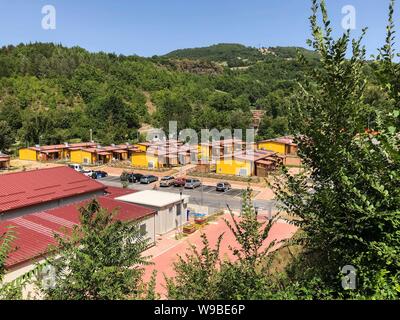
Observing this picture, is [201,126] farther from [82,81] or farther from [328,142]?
[328,142]

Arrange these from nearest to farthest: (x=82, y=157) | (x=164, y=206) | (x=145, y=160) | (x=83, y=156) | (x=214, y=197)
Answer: (x=164, y=206) → (x=214, y=197) → (x=145, y=160) → (x=83, y=156) → (x=82, y=157)

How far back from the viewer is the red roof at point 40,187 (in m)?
21.2

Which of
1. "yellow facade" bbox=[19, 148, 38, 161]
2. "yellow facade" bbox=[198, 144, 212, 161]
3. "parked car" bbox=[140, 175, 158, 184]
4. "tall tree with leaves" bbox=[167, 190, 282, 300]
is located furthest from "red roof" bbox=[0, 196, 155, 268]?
"yellow facade" bbox=[19, 148, 38, 161]

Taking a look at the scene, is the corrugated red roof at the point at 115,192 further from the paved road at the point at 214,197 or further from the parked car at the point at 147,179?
the parked car at the point at 147,179

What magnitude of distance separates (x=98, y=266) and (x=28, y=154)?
169ft

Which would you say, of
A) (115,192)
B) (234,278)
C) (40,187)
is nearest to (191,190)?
(115,192)

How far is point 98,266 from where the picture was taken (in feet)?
27.3

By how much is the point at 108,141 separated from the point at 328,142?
58.4 meters

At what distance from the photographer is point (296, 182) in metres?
8.05

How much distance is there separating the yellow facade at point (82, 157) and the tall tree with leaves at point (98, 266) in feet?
139

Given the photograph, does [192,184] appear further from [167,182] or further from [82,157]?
[82,157]

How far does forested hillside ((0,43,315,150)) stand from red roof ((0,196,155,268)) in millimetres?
22889

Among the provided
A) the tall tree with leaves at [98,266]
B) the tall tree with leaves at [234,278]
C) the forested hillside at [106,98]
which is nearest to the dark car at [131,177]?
the forested hillside at [106,98]
